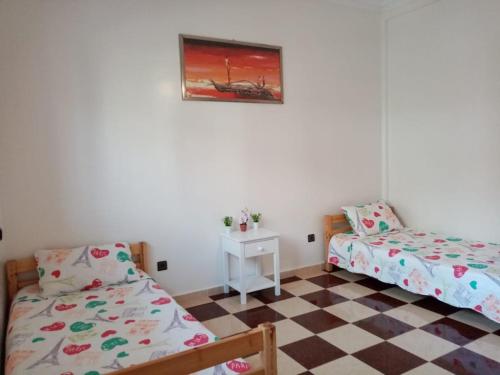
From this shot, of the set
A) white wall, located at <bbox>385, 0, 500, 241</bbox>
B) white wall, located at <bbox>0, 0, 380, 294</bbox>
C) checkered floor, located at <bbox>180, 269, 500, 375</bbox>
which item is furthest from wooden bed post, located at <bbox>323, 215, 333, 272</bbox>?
white wall, located at <bbox>385, 0, 500, 241</bbox>

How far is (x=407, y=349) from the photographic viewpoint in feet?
8.06

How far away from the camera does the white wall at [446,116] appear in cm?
346

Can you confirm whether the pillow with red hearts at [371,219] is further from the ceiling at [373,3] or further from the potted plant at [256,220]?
the ceiling at [373,3]

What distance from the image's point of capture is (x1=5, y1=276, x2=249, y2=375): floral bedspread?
1.72 meters

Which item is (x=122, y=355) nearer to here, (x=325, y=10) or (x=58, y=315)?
(x=58, y=315)

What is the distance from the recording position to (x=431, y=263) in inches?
120

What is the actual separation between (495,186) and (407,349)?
6.17 ft

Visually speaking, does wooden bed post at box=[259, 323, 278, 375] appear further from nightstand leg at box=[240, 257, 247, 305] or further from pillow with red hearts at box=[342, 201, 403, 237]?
pillow with red hearts at box=[342, 201, 403, 237]

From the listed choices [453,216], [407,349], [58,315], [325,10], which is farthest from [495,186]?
[58,315]

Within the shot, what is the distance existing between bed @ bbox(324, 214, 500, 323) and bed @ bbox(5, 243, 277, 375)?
6.32ft

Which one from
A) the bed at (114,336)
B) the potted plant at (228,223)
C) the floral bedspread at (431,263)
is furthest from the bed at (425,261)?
the bed at (114,336)

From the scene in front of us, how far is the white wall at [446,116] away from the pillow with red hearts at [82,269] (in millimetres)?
3056

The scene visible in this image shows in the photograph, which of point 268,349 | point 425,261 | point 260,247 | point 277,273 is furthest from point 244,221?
point 268,349

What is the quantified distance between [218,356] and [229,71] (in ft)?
8.98
